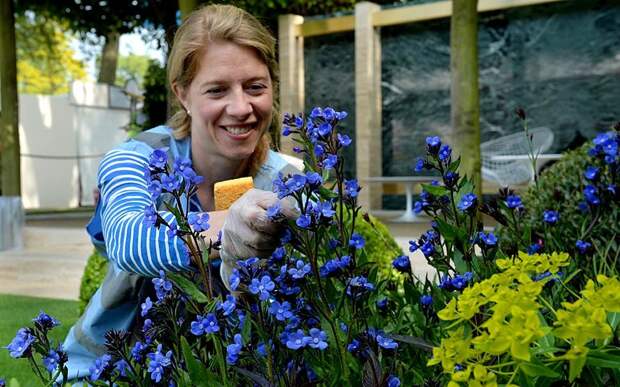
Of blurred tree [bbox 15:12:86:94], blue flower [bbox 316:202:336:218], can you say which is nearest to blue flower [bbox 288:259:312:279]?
blue flower [bbox 316:202:336:218]

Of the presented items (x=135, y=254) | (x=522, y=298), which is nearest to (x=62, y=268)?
(x=135, y=254)

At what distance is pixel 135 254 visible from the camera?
1686 mm

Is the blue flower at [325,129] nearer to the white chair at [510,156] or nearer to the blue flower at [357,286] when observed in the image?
the blue flower at [357,286]

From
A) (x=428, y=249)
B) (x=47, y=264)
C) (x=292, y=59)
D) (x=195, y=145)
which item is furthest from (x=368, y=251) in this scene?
(x=292, y=59)

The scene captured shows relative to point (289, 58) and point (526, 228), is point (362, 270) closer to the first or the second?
point (526, 228)

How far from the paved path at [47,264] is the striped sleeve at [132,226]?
5630mm

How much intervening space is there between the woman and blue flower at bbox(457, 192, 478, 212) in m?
0.55

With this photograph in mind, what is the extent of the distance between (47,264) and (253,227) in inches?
358

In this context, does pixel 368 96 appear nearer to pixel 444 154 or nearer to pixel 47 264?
pixel 47 264

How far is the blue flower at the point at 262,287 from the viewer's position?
1154 mm

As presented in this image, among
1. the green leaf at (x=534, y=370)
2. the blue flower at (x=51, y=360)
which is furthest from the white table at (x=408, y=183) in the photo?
the green leaf at (x=534, y=370)

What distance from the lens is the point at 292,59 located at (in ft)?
59.0

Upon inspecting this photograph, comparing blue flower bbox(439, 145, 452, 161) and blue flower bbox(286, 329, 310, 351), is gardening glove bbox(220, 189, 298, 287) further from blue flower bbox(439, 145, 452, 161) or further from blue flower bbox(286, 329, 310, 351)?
blue flower bbox(439, 145, 452, 161)

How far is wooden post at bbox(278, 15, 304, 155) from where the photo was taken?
17875 mm
